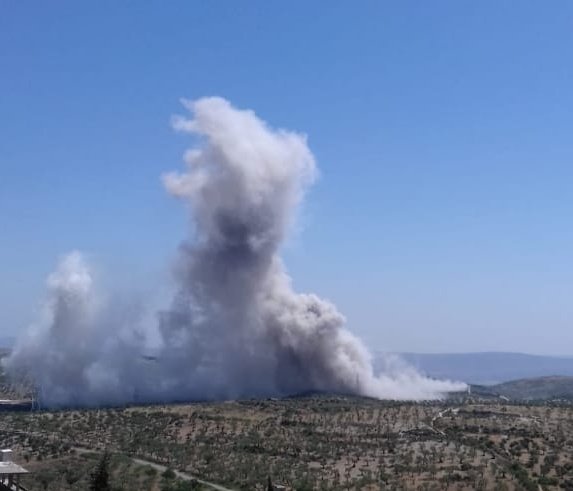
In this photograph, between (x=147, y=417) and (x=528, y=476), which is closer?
(x=528, y=476)

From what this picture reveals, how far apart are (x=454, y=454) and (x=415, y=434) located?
11012 millimetres

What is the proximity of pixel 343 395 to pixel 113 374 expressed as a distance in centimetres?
3394

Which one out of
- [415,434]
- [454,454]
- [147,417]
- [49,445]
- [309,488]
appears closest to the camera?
[309,488]

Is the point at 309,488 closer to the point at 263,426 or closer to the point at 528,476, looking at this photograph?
the point at 528,476

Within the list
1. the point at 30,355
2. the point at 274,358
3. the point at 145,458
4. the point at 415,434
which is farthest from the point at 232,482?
the point at 30,355

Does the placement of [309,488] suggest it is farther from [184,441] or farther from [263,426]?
[263,426]

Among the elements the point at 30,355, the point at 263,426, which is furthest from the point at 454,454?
the point at 30,355

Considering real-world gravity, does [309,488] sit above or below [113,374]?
below

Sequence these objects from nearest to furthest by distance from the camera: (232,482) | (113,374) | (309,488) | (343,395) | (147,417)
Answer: (309,488) < (232,482) < (147,417) < (343,395) < (113,374)

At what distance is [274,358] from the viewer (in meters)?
119

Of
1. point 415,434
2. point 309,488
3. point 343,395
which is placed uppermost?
point 343,395

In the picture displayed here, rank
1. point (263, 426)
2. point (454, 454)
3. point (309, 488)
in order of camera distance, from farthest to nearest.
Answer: point (263, 426)
point (454, 454)
point (309, 488)

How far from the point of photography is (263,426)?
73.9m

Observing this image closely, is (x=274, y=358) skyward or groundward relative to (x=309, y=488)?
skyward
